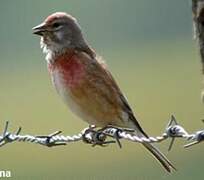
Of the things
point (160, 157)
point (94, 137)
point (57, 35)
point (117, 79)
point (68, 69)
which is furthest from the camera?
point (117, 79)

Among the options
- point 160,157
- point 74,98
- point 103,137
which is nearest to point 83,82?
point 74,98

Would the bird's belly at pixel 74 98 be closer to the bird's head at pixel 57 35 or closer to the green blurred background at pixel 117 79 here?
the bird's head at pixel 57 35

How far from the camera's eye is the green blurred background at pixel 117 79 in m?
12.0

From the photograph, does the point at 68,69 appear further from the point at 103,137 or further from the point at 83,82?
the point at 103,137

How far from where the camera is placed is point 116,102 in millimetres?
8234

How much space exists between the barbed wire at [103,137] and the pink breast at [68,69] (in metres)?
0.37

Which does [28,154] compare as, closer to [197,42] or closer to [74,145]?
[74,145]

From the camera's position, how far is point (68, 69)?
815cm

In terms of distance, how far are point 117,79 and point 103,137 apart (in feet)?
29.7

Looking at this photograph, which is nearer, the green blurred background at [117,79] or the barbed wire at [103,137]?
the barbed wire at [103,137]

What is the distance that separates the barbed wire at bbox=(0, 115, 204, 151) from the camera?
605 cm

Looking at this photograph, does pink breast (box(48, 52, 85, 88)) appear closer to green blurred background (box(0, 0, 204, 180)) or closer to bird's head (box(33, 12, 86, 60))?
bird's head (box(33, 12, 86, 60))

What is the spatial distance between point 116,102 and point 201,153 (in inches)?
158

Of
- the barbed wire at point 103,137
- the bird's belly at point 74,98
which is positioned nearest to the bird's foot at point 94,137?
the barbed wire at point 103,137
